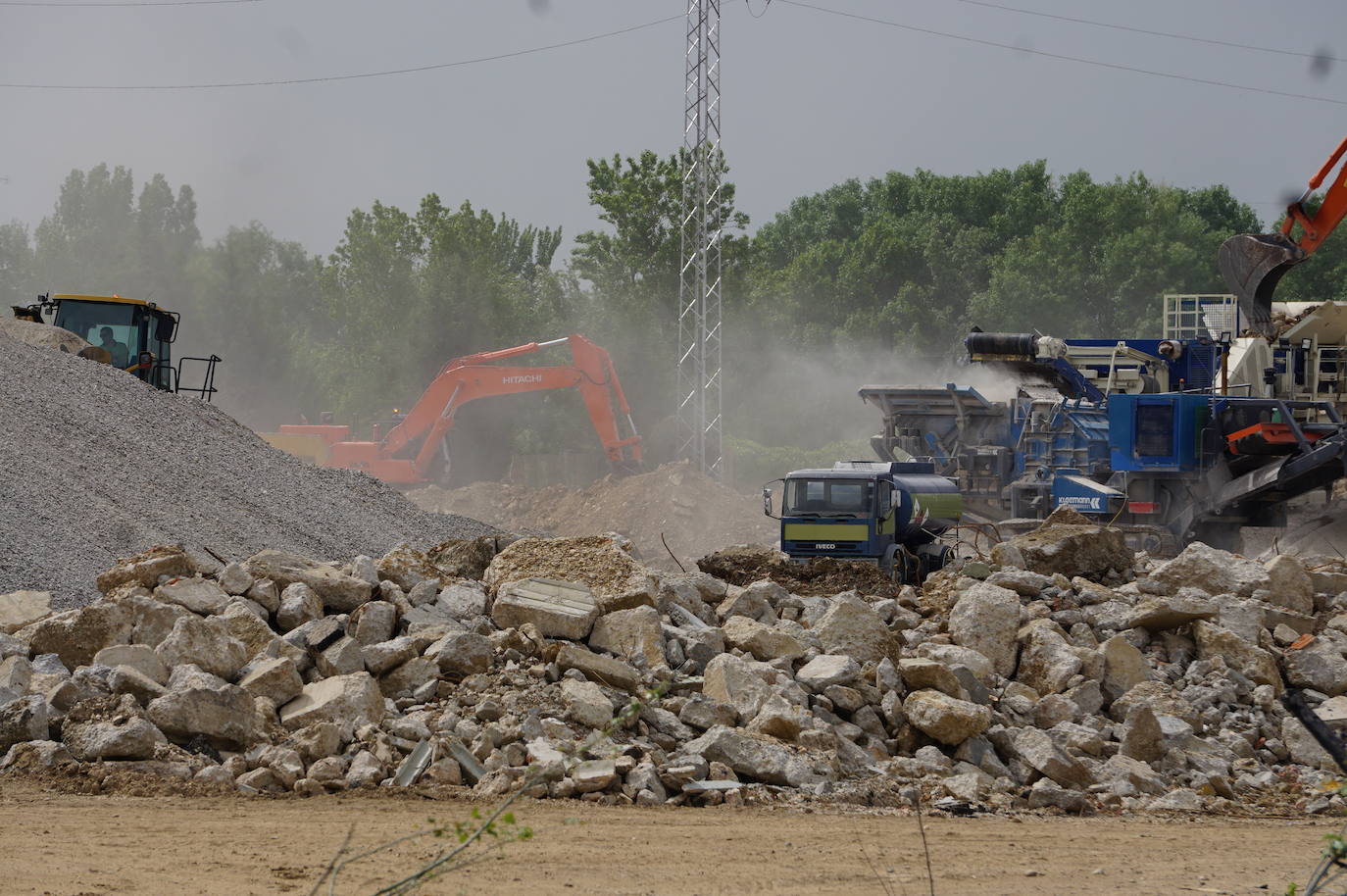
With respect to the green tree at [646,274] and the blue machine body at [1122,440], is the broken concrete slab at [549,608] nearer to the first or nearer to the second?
the blue machine body at [1122,440]

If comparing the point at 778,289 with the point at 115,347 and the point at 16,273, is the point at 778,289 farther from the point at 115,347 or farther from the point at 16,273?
the point at 16,273

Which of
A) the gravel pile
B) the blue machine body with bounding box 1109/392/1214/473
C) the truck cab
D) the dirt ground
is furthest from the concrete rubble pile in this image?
the blue machine body with bounding box 1109/392/1214/473

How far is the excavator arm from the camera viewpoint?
27750mm

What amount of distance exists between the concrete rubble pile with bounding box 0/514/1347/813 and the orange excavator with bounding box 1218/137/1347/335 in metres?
9.47

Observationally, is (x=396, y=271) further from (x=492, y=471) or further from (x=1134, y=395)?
(x=1134, y=395)

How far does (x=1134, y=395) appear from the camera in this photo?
17.9 metres

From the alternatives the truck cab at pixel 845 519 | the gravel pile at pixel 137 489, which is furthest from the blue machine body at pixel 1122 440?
the gravel pile at pixel 137 489

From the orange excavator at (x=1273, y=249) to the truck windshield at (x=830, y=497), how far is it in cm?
835

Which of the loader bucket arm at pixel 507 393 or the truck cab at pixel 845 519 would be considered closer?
the truck cab at pixel 845 519

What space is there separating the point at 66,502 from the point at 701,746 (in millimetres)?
8520

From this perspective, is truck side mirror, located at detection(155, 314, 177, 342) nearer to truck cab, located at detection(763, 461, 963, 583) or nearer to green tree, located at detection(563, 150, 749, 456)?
truck cab, located at detection(763, 461, 963, 583)

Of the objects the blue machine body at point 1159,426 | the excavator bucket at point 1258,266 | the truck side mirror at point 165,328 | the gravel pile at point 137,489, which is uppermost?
the excavator bucket at point 1258,266

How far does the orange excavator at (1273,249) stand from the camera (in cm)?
1978

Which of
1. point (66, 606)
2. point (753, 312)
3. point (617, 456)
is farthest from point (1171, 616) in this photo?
point (753, 312)
